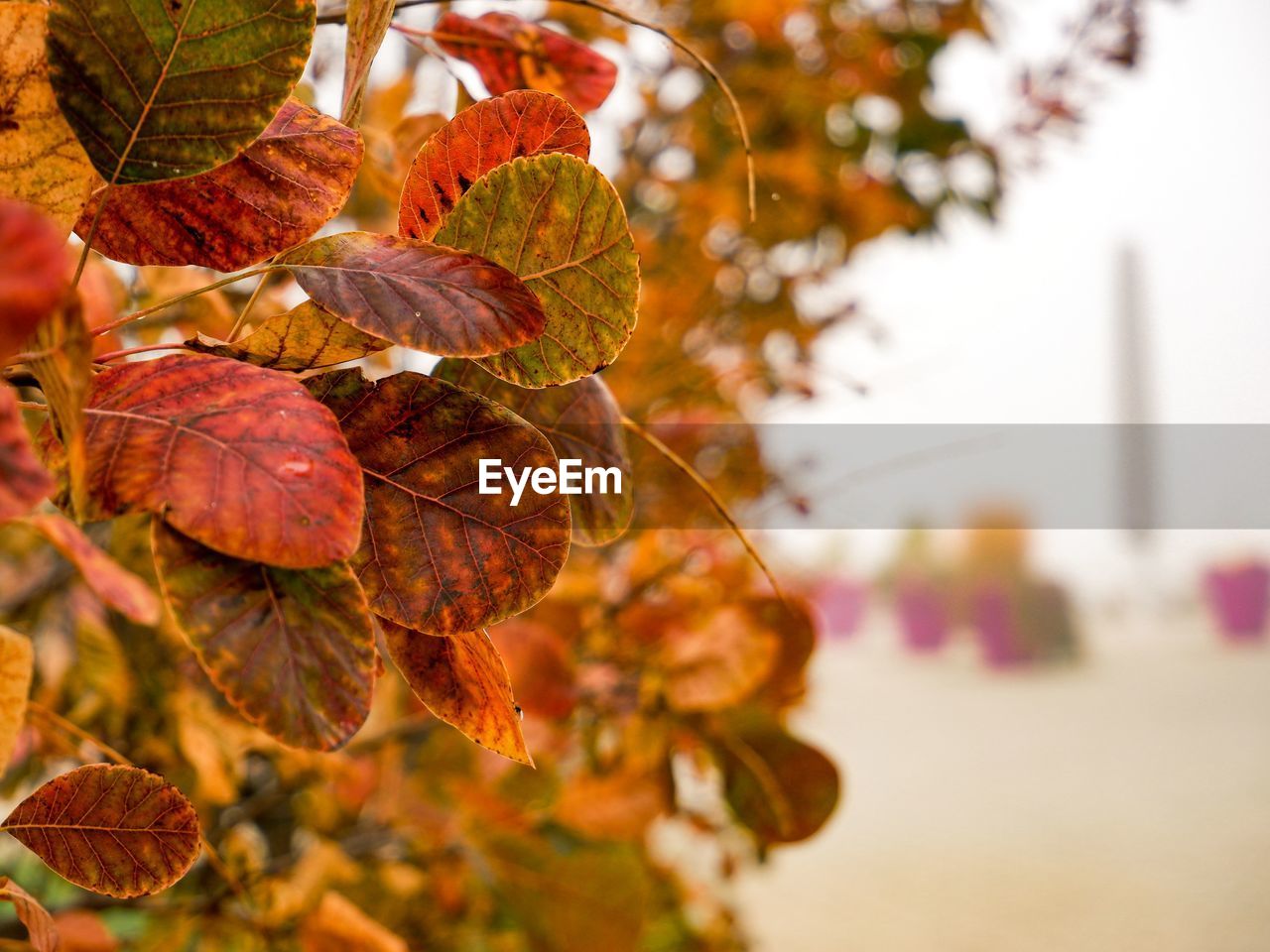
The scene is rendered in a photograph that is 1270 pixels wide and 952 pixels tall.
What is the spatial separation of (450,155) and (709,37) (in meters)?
1.37

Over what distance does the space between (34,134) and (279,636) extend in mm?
123

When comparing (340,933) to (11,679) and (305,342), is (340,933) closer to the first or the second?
(11,679)

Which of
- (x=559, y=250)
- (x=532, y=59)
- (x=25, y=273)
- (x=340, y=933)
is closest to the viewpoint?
(x=25, y=273)

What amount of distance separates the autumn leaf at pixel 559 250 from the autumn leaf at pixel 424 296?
0.02 m

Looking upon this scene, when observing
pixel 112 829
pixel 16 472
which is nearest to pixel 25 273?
pixel 16 472

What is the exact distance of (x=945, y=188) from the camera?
150 cm

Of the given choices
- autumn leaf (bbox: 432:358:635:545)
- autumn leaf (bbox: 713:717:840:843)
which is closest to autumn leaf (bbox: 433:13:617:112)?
autumn leaf (bbox: 432:358:635:545)

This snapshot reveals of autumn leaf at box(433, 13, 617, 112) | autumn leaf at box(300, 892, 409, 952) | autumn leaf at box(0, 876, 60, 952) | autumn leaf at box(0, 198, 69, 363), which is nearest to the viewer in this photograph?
autumn leaf at box(0, 198, 69, 363)

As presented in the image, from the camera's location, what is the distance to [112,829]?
0.82ft

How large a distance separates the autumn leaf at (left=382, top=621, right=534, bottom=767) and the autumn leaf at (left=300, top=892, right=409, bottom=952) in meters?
0.34

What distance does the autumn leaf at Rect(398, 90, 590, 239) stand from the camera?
0.79 feet

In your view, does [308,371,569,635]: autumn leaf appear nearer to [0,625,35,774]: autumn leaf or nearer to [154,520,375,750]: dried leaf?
[154,520,375,750]: dried leaf

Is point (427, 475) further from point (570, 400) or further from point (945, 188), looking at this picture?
point (945, 188)

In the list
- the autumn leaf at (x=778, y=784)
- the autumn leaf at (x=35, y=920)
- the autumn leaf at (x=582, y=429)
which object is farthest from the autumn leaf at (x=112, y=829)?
the autumn leaf at (x=778, y=784)
